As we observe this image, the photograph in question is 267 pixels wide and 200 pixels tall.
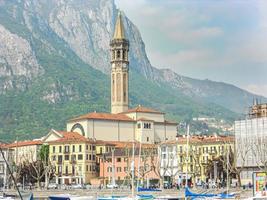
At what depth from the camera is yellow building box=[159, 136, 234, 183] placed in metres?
117

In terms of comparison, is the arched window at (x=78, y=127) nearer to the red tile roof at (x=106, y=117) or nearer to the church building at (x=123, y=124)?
the church building at (x=123, y=124)

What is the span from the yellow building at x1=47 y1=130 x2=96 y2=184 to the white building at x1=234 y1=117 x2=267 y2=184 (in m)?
47.4

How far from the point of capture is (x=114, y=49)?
16312 centimetres

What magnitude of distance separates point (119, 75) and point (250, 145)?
250 ft

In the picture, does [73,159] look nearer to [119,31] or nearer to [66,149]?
[66,149]

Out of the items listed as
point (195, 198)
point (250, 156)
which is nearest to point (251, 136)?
point (250, 156)

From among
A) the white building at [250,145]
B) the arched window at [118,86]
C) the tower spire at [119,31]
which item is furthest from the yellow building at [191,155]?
the tower spire at [119,31]

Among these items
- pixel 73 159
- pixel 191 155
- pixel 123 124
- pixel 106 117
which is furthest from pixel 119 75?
pixel 191 155

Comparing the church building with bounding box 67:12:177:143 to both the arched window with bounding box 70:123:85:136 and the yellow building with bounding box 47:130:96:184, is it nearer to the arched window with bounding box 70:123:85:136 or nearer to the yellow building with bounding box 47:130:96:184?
the arched window with bounding box 70:123:85:136

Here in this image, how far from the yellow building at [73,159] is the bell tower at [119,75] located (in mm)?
26192

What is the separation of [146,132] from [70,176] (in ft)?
72.2

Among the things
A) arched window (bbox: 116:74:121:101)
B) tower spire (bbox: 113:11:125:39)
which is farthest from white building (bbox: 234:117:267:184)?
tower spire (bbox: 113:11:125:39)

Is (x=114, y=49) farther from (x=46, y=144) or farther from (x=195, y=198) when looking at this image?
(x=195, y=198)

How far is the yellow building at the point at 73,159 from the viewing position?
130750mm
